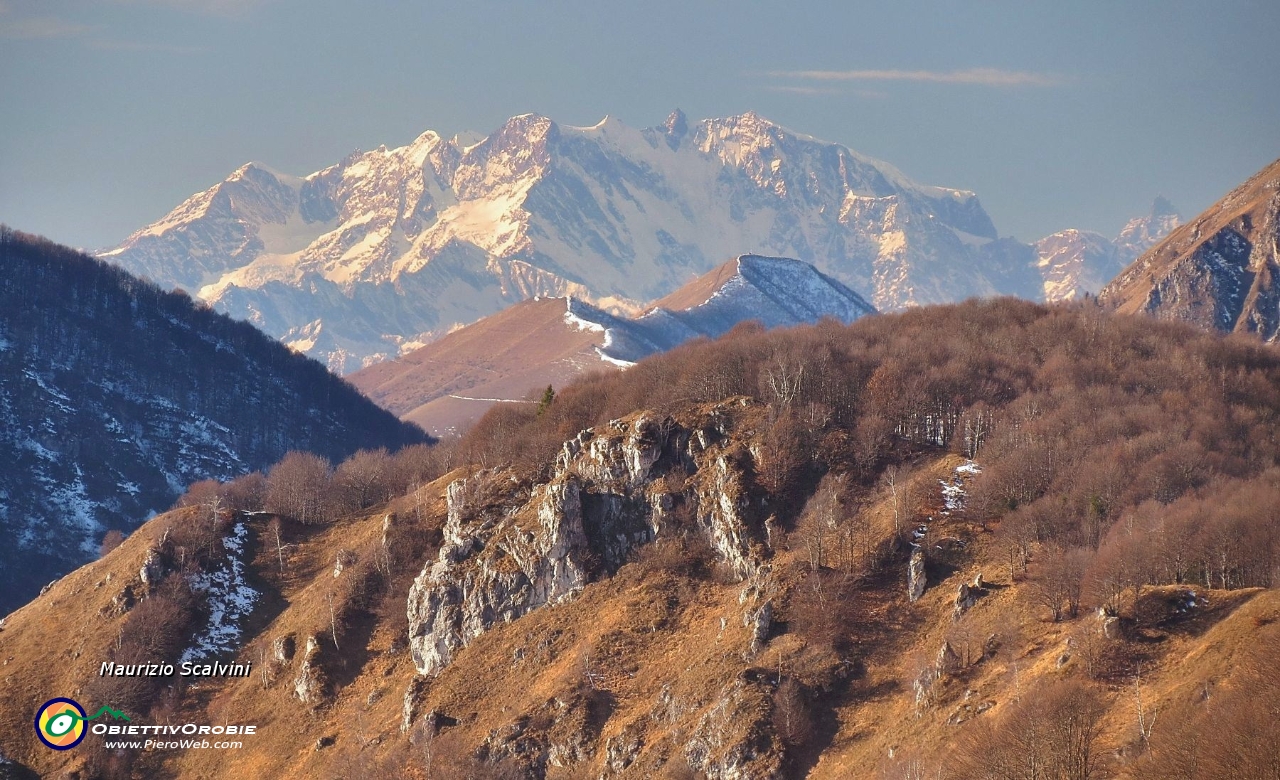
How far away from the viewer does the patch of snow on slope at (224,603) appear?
147250 millimetres

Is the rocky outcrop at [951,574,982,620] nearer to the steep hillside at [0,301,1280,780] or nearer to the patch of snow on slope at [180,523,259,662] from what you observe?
the steep hillside at [0,301,1280,780]

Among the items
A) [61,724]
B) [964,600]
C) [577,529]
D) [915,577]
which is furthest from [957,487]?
[61,724]

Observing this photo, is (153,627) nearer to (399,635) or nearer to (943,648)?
(399,635)

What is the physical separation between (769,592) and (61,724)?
7594 cm

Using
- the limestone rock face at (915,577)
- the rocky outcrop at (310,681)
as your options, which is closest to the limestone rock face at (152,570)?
the rocky outcrop at (310,681)

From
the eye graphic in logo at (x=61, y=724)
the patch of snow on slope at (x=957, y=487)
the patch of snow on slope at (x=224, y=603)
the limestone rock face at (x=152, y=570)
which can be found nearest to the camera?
the patch of snow on slope at (x=957, y=487)

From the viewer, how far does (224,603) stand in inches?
6004

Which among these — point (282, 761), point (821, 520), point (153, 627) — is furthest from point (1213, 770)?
point (153, 627)

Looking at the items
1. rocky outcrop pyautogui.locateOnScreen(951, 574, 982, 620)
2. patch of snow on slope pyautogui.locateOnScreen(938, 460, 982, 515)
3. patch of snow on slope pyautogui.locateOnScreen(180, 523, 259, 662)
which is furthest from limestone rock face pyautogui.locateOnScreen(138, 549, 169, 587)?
rocky outcrop pyautogui.locateOnScreen(951, 574, 982, 620)

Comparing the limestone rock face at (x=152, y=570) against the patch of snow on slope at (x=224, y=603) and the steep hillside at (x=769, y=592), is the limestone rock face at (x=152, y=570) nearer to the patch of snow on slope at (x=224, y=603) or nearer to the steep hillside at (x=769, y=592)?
the steep hillside at (x=769, y=592)

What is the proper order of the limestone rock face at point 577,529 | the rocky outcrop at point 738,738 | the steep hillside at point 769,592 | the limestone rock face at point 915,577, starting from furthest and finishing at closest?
the limestone rock face at point 577,529 < the limestone rock face at point 915,577 < the rocky outcrop at point 738,738 < the steep hillside at point 769,592

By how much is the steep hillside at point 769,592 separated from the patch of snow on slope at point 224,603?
536 mm

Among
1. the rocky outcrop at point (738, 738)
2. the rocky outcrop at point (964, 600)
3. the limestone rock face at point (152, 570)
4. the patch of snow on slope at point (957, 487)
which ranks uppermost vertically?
the patch of snow on slope at point (957, 487)

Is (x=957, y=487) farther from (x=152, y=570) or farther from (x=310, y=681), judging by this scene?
(x=152, y=570)
